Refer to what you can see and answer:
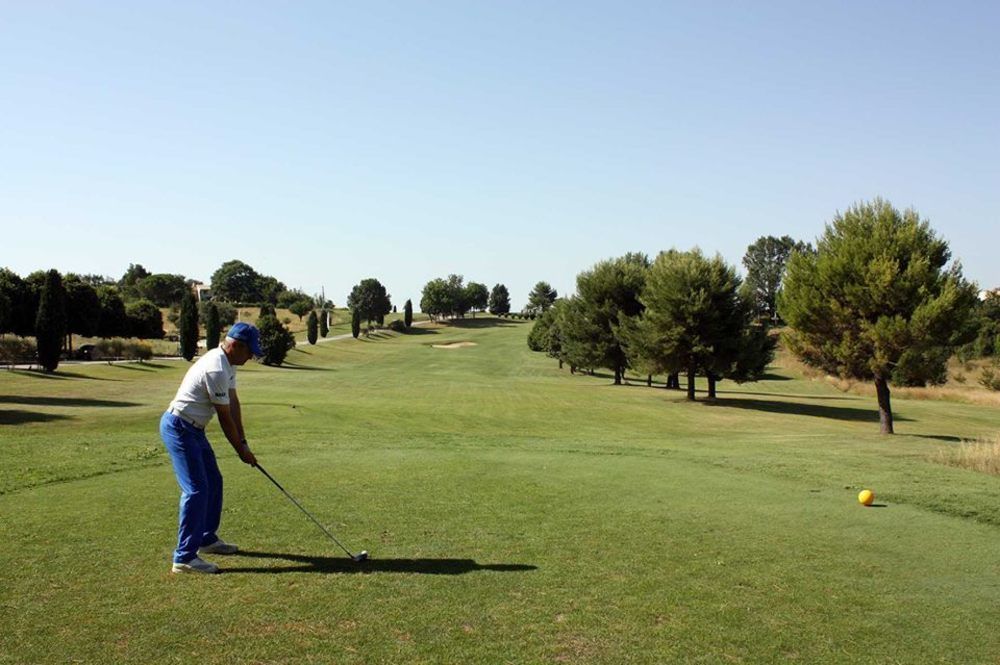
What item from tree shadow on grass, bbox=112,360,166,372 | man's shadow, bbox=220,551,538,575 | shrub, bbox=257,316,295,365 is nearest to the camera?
man's shadow, bbox=220,551,538,575

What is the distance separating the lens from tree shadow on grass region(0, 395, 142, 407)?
32.3 m

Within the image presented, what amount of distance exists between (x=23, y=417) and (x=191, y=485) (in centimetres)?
2353

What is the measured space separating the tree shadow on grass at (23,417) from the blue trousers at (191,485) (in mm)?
21612

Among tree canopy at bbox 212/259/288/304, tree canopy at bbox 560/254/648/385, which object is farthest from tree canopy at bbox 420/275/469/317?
tree canopy at bbox 560/254/648/385

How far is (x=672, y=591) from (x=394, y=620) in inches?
108

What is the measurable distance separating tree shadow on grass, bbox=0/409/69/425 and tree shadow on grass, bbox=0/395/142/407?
4.16 meters

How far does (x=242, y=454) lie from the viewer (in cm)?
801

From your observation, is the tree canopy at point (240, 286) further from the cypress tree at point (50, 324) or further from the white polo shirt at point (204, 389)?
the white polo shirt at point (204, 389)

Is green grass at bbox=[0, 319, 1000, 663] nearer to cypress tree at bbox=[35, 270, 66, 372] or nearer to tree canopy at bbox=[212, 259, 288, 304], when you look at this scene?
cypress tree at bbox=[35, 270, 66, 372]

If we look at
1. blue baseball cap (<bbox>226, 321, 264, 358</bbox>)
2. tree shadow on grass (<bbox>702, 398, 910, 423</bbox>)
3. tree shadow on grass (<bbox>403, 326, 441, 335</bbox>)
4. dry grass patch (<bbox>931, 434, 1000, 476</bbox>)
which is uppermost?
tree shadow on grass (<bbox>403, 326, 441, 335</bbox>)


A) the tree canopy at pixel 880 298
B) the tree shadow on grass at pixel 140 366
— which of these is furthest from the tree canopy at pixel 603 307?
the tree shadow on grass at pixel 140 366

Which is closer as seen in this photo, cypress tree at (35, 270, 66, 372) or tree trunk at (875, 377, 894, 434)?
tree trunk at (875, 377, 894, 434)

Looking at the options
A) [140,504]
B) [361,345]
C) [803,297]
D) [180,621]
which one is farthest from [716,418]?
[361,345]

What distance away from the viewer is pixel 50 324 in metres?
49.2
